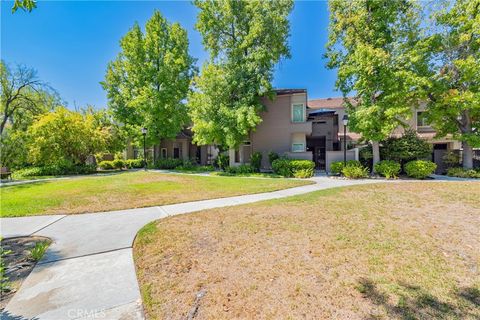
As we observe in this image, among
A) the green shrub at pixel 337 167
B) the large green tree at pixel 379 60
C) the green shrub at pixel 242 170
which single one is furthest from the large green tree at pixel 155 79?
the green shrub at pixel 337 167

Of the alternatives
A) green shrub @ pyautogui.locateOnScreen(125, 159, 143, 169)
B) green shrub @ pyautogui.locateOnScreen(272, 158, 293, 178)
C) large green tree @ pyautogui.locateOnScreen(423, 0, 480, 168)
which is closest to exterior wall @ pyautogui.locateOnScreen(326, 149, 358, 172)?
green shrub @ pyautogui.locateOnScreen(272, 158, 293, 178)

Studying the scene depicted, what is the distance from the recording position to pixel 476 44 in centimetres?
1245

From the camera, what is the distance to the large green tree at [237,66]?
15516mm

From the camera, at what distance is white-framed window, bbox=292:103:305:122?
58.7 feet

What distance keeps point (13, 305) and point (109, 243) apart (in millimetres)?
1766

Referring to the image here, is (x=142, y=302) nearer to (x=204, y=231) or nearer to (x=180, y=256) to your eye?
(x=180, y=256)

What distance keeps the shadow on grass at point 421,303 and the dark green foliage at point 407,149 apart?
13554 mm

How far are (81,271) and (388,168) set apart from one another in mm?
15429

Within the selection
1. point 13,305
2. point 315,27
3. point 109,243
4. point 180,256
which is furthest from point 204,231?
point 315,27

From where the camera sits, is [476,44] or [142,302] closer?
[142,302]

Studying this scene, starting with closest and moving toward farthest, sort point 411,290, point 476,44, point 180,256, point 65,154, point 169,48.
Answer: point 411,290
point 180,256
point 476,44
point 65,154
point 169,48

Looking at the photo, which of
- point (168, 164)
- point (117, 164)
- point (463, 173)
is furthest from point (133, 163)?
point (463, 173)

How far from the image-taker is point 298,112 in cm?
1805

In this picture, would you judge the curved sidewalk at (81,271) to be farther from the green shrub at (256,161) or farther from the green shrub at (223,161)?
the green shrub at (223,161)
